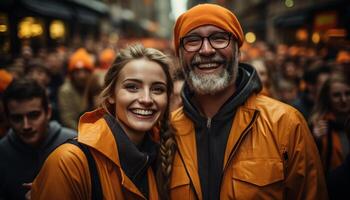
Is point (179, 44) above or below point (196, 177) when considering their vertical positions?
above

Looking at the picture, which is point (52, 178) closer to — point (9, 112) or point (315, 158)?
point (9, 112)

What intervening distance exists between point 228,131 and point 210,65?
57cm

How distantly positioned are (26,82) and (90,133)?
152 cm

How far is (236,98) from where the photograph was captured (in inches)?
119

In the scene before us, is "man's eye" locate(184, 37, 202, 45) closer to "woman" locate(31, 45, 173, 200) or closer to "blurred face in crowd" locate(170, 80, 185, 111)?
"woman" locate(31, 45, 173, 200)

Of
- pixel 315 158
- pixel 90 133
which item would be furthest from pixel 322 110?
pixel 90 133

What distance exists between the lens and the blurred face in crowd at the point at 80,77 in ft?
23.5

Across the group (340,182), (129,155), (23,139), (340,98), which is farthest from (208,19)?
(340,98)

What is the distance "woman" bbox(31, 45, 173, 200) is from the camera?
241 cm

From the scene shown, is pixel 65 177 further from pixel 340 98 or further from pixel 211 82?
pixel 340 98

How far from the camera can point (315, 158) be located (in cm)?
280

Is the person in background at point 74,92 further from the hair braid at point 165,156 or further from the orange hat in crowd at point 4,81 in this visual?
the hair braid at point 165,156

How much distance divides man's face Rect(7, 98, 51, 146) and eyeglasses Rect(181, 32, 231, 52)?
5.18 ft

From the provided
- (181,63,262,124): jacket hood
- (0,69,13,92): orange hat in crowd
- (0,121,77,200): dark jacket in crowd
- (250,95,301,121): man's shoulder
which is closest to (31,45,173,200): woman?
(181,63,262,124): jacket hood
